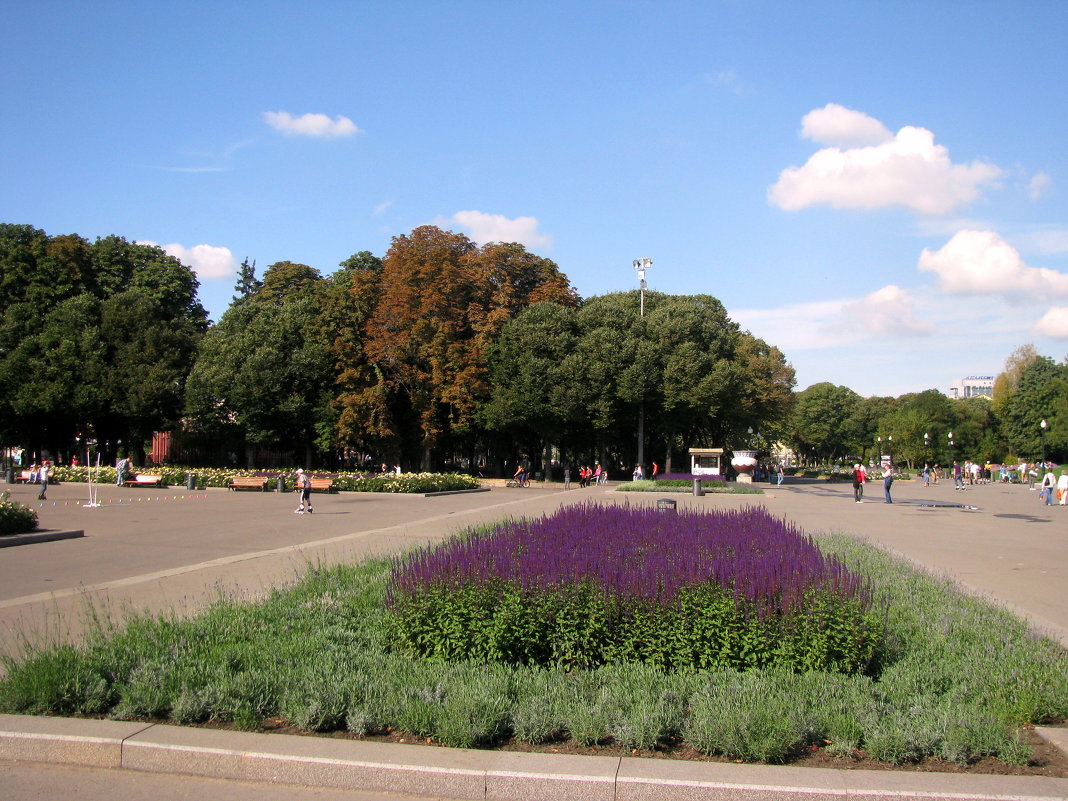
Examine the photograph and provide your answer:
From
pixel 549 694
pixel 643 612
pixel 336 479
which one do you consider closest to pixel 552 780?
pixel 549 694

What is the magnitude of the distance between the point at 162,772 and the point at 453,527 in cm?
1353

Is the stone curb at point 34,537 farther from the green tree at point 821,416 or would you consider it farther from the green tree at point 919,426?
the green tree at point 821,416

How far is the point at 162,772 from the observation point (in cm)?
463

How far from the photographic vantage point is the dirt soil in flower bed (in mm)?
4406

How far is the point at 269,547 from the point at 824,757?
12.5 m

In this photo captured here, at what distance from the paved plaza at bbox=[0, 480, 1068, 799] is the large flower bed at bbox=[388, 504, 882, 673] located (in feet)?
5.64

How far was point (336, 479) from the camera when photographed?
121 ft

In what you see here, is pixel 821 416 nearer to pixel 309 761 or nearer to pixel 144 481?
pixel 144 481

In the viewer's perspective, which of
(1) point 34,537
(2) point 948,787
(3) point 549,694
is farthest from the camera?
(1) point 34,537

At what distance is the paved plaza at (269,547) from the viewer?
9.10 m

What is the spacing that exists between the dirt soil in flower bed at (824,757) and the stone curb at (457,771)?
162 millimetres

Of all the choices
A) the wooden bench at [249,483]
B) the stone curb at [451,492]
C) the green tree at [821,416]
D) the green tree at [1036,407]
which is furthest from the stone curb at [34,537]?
the green tree at [821,416]

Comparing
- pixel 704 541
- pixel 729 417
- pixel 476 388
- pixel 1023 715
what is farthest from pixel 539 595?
pixel 729 417

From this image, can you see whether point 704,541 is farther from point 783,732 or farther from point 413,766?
point 413,766
